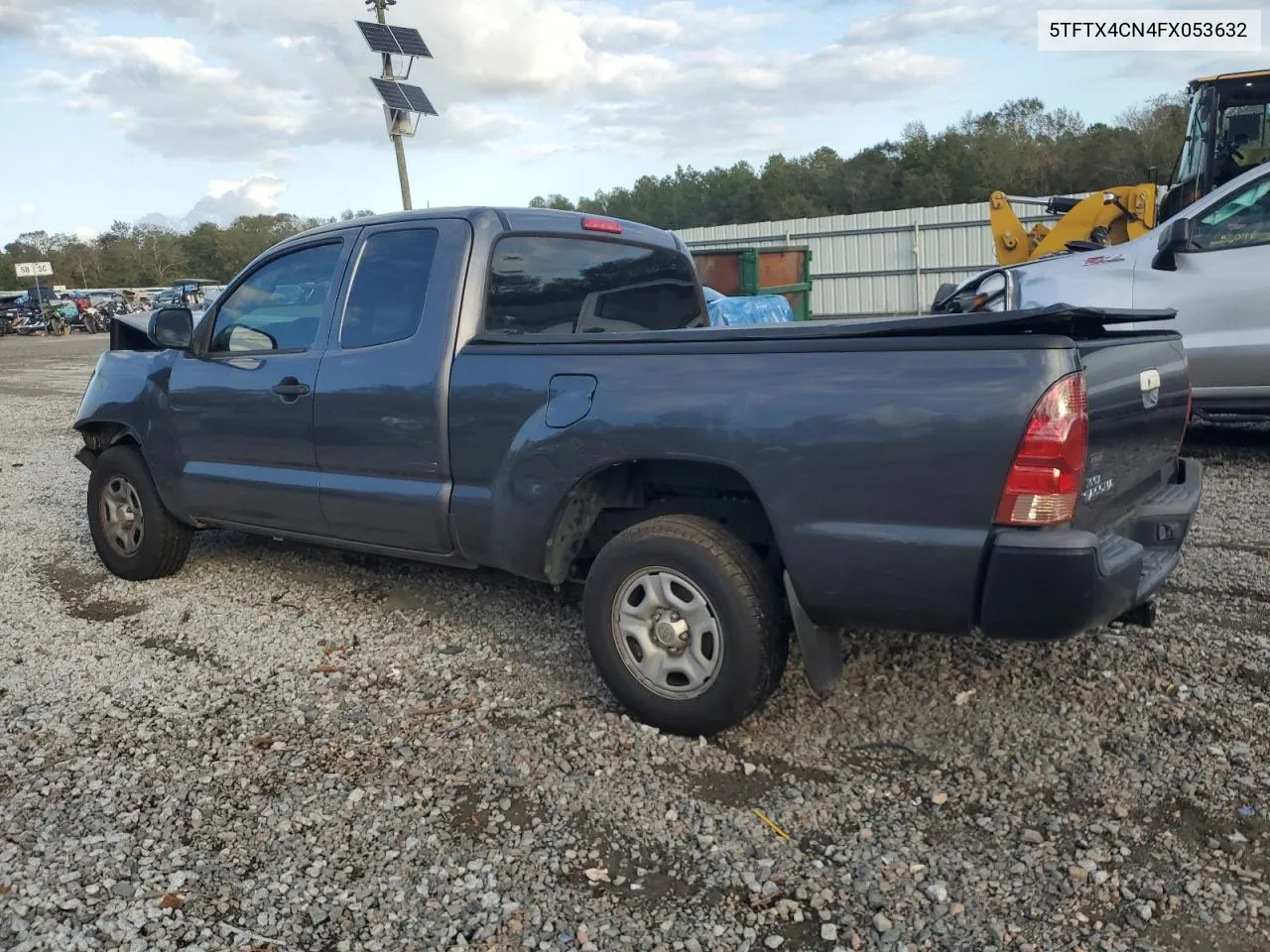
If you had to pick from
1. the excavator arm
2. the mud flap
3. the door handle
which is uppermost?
the excavator arm

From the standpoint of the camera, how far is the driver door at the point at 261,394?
4.46 meters

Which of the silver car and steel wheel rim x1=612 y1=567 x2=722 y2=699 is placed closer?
steel wheel rim x1=612 y1=567 x2=722 y2=699

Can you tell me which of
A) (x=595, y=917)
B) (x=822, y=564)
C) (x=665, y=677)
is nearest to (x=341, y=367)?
(x=665, y=677)

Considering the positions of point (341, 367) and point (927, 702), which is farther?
point (341, 367)

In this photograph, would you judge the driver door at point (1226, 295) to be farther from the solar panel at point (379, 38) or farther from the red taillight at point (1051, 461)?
the solar panel at point (379, 38)

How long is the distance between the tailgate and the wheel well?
3.27 feet

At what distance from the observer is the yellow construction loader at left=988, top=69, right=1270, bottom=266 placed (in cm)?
1130

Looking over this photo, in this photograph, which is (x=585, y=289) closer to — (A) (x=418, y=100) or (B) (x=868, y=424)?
(B) (x=868, y=424)

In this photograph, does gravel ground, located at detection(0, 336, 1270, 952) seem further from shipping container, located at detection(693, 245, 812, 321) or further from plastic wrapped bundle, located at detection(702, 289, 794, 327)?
shipping container, located at detection(693, 245, 812, 321)

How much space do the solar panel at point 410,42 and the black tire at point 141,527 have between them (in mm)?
14773

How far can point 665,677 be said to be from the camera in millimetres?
3355

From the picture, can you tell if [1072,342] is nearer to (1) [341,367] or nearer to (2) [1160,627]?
(2) [1160,627]

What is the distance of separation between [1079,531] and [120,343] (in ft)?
17.8

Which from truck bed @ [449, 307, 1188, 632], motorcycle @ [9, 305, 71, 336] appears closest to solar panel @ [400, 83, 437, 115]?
truck bed @ [449, 307, 1188, 632]
